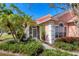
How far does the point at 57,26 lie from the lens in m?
3.87

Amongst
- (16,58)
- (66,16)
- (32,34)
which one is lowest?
(16,58)

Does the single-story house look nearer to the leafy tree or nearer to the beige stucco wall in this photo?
the beige stucco wall

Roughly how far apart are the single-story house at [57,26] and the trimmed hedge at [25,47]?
0.37 ft

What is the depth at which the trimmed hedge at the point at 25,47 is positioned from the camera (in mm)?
3826

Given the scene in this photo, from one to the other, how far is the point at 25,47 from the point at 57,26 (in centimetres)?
52

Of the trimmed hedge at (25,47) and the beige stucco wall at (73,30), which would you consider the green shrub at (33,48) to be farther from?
the beige stucco wall at (73,30)

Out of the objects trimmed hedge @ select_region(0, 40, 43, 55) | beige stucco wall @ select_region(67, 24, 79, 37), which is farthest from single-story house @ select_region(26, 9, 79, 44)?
trimmed hedge @ select_region(0, 40, 43, 55)

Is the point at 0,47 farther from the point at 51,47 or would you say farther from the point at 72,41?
the point at 72,41

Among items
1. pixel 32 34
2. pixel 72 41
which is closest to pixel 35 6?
pixel 32 34

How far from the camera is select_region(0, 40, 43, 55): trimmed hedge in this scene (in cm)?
383

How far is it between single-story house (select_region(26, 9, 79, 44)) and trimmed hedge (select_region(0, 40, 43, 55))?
112 millimetres

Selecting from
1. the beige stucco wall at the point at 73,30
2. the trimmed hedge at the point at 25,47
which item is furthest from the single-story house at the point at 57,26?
the trimmed hedge at the point at 25,47

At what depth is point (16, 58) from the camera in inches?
150

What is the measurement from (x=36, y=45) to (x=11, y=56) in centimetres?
36
